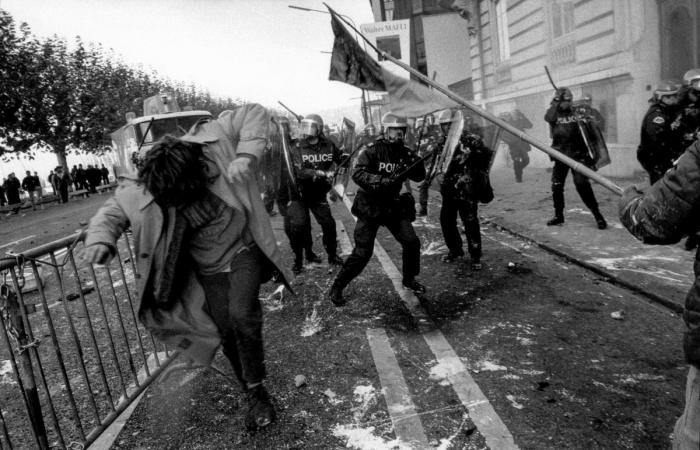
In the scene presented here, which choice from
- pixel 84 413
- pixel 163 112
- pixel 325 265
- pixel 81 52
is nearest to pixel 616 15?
pixel 325 265

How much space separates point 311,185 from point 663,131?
4.21 metres

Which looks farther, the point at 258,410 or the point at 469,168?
the point at 469,168

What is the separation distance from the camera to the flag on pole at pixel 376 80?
428cm

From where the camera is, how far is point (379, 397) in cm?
309

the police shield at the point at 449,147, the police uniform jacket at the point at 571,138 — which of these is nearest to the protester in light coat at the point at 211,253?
the police shield at the point at 449,147

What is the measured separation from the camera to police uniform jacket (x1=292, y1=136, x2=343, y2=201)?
6.31m

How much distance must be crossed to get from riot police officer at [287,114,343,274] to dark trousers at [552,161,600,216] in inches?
123

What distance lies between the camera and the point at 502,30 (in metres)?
17.0

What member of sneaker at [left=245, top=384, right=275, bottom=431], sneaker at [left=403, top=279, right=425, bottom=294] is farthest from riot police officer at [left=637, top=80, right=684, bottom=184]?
sneaker at [left=245, top=384, right=275, bottom=431]

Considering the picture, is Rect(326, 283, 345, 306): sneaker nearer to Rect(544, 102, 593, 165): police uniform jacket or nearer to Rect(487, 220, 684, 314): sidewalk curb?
Rect(487, 220, 684, 314): sidewalk curb

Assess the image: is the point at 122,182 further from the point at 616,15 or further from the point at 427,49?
Result: the point at 427,49

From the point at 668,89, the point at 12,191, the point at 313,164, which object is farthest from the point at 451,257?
the point at 12,191

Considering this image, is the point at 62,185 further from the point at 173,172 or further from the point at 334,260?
the point at 173,172

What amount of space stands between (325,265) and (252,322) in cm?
368
